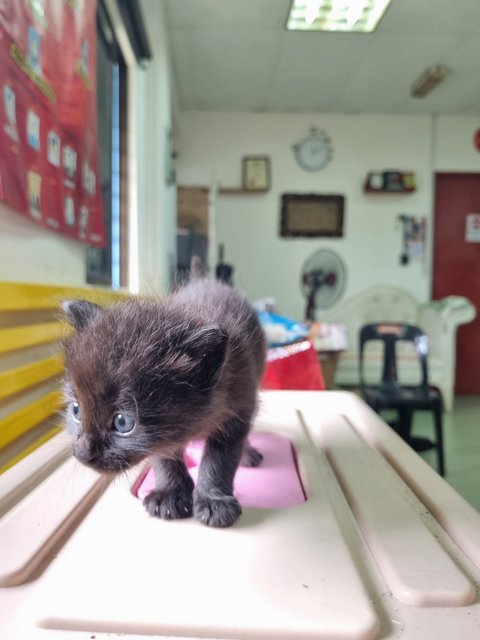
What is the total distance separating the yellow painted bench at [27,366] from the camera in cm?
72

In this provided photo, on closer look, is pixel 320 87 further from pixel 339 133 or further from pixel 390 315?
pixel 390 315

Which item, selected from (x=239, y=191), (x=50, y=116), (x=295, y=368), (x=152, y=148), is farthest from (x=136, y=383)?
(x=239, y=191)

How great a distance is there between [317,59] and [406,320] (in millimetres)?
2115

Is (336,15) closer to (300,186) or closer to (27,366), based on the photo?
(300,186)

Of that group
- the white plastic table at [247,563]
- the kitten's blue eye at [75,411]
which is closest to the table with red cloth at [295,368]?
the white plastic table at [247,563]

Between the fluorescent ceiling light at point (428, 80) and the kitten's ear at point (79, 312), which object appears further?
the fluorescent ceiling light at point (428, 80)

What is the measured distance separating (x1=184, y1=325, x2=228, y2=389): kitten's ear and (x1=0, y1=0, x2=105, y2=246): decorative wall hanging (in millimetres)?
499

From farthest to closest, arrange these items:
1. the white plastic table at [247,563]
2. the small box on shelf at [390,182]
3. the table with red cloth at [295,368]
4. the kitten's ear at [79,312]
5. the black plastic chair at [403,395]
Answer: the small box on shelf at [390,182], the black plastic chair at [403,395], the table with red cloth at [295,368], the kitten's ear at [79,312], the white plastic table at [247,563]

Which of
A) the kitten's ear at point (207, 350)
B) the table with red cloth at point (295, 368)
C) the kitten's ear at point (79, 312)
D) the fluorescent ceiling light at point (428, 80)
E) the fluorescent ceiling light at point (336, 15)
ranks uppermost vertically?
the fluorescent ceiling light at point (336, 15)

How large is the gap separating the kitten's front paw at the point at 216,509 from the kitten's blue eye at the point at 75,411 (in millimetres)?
183

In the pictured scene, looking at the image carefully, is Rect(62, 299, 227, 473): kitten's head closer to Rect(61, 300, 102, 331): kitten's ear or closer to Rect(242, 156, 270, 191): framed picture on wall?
Rect(61, 300, 102, 331): kitten's ear

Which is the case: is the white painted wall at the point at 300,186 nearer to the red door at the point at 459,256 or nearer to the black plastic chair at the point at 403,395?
the red door at the point at 459,256

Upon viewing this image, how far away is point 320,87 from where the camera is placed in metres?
3.60

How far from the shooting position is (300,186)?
4.05m
